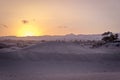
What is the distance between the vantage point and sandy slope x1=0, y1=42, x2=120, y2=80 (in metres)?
20.1

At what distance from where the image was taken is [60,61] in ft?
78.5

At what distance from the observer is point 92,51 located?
28.2 meters

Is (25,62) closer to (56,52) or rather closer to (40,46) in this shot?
(56,52)

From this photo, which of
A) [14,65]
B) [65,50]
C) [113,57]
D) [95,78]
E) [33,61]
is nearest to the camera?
[95,78]

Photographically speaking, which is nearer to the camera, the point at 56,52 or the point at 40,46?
the point at 56,52

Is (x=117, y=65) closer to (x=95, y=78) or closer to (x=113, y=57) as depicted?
(x=113, y=57)

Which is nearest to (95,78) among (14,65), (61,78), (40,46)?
(61,78)

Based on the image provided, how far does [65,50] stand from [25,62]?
5595mm

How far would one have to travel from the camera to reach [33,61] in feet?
78.6

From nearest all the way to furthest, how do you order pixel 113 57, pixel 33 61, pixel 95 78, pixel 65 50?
pixel 95 78 → pixel 33 61 → pixel 113 57 → pixel 65 50

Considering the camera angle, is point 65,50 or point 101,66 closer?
point 101,66

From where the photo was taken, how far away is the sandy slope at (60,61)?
20.1 m

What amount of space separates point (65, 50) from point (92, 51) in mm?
2524

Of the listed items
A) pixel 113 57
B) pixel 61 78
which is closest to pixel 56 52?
pixel 113 57
